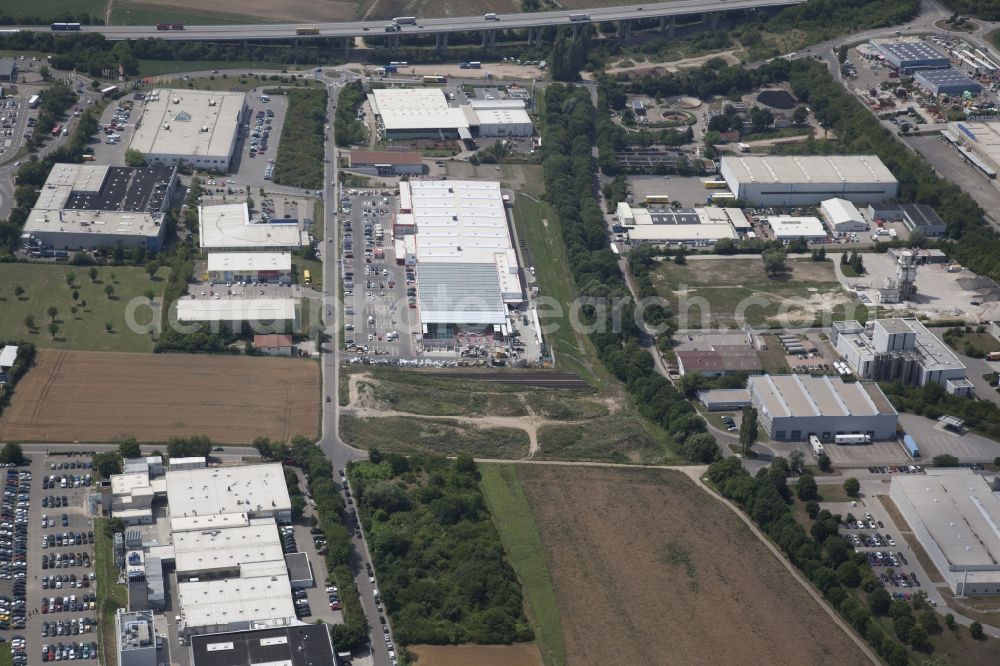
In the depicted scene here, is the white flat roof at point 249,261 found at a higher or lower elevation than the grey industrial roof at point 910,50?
lower

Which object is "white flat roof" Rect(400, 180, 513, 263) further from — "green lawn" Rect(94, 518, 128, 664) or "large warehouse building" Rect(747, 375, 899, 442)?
"green lawn" Rect(94, 518, 128, 664)

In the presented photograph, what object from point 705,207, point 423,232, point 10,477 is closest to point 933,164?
point 705,207

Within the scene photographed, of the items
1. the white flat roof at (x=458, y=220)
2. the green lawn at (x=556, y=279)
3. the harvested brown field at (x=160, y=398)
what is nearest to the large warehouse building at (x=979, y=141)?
the green lawn at (x=556, y=279)

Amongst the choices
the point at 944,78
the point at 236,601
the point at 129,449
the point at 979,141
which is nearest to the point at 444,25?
the point at 944,78

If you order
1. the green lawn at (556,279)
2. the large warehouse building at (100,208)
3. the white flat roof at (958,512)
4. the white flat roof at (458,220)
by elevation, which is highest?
the white flat roof at (958,512)

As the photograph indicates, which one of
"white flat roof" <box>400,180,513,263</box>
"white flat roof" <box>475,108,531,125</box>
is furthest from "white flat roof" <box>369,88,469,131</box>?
"white flat roof" <box>400,180,513,263</box>

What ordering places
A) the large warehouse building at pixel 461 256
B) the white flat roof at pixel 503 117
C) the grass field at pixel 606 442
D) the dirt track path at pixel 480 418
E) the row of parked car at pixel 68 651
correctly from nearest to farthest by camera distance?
the row of parked car at pixel 68 651 < the grass field at pixel 606 442 < the dirt track path at pixel 480 418 < the large warehouse building at pixel 461 256 < the white flat roof at pixel 503 117

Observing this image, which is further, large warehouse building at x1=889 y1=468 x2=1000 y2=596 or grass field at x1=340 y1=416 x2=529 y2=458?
grass field at x1=340 y1=416 x2=529 y2=458

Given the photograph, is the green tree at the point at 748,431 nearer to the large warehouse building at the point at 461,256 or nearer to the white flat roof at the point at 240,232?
the large warehouse building at the point at 461,256
